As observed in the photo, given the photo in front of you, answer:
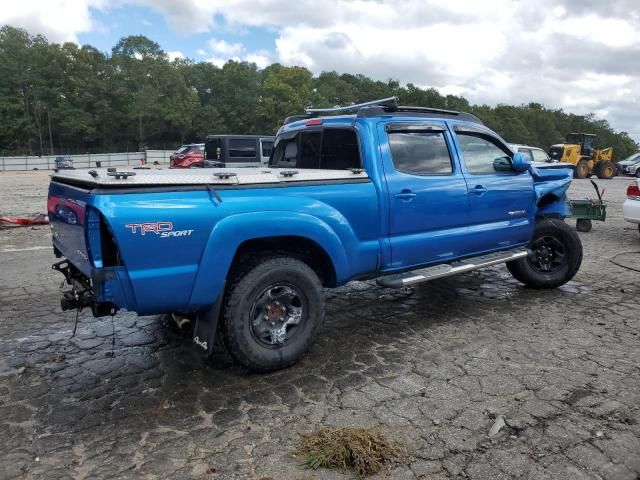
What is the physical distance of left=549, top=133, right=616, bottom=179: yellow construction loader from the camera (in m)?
28.6

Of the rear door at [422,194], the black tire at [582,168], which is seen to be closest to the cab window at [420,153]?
the rear door at [422,194]

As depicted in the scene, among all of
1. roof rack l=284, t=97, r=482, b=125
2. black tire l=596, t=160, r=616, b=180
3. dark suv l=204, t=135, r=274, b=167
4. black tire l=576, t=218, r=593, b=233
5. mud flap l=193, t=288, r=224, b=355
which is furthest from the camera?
black tire l=596, t=160, r=616, b=180

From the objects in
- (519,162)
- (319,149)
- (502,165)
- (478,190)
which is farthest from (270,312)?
(519,162)

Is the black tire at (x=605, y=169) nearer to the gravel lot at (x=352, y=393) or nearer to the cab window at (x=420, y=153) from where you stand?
the gravel lot at (x=352, y=393)

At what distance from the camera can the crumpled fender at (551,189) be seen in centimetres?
576

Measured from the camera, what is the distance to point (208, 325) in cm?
345

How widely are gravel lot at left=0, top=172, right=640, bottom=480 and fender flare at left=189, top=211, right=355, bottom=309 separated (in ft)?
2.53

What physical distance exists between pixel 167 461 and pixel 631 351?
12.2 ft

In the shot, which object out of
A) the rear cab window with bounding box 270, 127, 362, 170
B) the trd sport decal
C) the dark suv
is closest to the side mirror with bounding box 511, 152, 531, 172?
the rear cab window with bounding box 270, 127, 362, 170

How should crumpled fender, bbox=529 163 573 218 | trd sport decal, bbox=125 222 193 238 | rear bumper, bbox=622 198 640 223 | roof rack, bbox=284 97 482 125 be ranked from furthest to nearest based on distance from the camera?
rear bumper, bbox=622 198 640 223, crumpled fender, bbox=529 163 573 218, roof rack, bbox=284 97 482 125, trd sport decal, bbox=125 222 193 238

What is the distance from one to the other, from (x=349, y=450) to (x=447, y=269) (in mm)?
2284

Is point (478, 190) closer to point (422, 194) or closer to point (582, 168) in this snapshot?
point (422, 194)

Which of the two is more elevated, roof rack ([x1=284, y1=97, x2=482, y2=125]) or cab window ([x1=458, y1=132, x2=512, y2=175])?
roof rack ([x1=284, y1=97, x2=482, y2=125])

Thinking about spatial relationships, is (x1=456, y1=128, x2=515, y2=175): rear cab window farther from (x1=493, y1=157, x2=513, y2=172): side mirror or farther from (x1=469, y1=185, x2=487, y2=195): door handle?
(x1=469, y1=185, x2=487, y2=195): door handle
